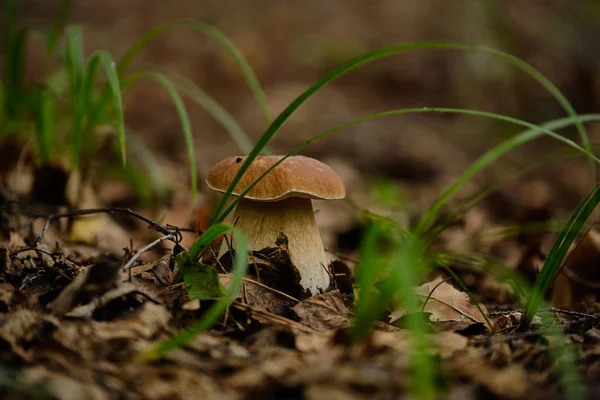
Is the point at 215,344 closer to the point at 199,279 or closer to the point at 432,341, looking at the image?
the point at 199,279

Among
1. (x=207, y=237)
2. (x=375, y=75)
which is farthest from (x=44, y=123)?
(x=375, y=75)

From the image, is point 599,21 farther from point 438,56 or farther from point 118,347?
point 118,347

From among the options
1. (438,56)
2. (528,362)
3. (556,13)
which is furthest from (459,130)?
(528,362)

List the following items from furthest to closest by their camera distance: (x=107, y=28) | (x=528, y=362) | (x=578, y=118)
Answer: (x=107, y=28), (x=578, y=118), (x=528, y=362)

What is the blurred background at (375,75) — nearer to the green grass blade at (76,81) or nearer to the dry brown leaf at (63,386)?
the green grass blade at (76,81)

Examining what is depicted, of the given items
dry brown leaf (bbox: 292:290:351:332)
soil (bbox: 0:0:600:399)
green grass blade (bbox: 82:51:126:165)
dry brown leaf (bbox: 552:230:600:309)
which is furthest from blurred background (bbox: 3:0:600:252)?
dry brown leaf (bbox: 292:290:351:332)

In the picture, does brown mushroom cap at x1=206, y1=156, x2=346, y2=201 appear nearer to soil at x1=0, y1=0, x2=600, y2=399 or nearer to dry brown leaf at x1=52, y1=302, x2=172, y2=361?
soil at x1=0, y1=0, x2=600, y2=399
